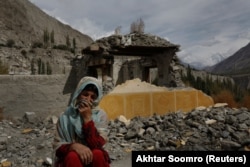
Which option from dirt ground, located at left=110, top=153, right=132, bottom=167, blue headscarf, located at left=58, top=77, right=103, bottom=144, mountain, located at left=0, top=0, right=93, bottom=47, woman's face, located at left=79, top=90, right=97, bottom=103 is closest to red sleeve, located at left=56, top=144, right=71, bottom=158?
blue headscarf, located at left=58, top=77, right=103, bottom=144

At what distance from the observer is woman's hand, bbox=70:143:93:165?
261 centimetres

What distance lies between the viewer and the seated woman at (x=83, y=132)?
264 centimetres

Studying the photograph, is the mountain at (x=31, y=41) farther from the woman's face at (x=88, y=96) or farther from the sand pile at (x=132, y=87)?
the woman's face at (x=88, y=96)

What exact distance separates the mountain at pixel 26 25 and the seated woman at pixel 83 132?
33610mm

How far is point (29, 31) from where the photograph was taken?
4594 cm

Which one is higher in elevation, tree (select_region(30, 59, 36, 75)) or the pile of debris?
tree (select_region(30, 59, 36, 75))

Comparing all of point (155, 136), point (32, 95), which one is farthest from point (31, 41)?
point (155, 136)

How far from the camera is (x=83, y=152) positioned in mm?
2625

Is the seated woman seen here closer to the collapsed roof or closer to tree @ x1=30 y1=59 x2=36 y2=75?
the collapsed roof

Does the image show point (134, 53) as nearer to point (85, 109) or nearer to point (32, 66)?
point (85, 109)

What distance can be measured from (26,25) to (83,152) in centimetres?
4731

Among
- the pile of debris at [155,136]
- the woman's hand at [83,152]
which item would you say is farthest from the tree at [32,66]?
the woman's hand at [83,152]

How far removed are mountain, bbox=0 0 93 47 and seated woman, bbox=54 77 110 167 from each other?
33610mm

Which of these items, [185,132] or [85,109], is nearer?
[85,109]
